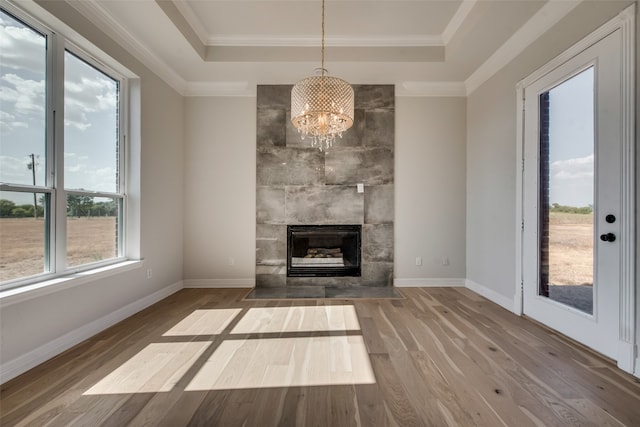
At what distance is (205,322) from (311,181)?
218 cm

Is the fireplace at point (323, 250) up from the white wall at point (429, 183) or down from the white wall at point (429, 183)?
down

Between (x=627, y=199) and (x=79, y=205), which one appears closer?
(x=627, y=199)

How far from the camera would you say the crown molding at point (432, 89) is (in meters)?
3.74

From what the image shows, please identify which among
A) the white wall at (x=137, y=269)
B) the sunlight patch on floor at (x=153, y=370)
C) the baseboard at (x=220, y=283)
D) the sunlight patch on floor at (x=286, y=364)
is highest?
the white wall at (x=137, y=269)

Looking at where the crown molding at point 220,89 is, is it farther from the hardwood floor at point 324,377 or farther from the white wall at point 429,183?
the hardwood floor at point 324,377

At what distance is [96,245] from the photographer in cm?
251

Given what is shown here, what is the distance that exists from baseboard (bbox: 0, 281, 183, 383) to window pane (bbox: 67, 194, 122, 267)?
0.54m

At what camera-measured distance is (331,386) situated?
1614 millimetres

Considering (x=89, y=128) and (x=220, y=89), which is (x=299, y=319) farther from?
(x=220, y=89)

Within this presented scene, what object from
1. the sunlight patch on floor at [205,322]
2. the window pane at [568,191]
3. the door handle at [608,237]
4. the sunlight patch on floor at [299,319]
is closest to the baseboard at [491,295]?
the window pane at [568,191]

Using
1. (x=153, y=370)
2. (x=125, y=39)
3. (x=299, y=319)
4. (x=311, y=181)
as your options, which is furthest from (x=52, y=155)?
(x=311, y=181)

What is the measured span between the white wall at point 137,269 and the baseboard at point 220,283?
0.54 ft

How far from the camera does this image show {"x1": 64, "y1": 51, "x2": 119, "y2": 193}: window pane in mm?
2242

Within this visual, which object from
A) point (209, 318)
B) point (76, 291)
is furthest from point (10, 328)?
point (209, 318)
